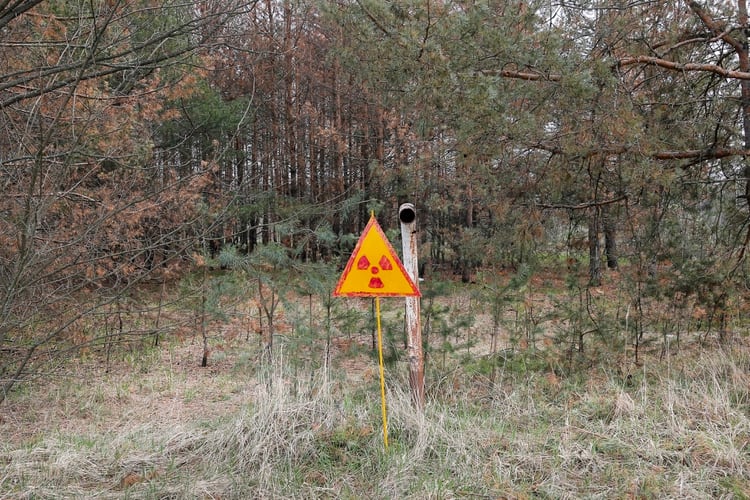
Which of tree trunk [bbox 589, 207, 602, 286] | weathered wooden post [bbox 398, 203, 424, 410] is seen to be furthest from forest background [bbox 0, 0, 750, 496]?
weathered wooden post [bbox 398, 203, 424, 410]

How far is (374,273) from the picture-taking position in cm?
420

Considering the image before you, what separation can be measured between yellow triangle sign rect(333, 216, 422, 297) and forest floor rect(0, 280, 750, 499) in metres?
0.97

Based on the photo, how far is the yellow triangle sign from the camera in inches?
165

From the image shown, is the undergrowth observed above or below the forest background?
below

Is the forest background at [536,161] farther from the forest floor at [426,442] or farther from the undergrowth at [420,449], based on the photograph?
the undergrowth at [420,449]

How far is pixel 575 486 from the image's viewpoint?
3447 mm

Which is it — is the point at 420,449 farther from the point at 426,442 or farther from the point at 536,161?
the point at 536,161

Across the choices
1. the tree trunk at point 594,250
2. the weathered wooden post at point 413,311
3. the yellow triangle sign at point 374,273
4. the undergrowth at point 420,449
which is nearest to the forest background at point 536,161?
the tree trunk at point 594,250

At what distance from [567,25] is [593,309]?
3348 mm

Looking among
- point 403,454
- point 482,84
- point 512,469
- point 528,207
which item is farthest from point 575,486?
point 528,207

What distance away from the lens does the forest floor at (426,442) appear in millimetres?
3486

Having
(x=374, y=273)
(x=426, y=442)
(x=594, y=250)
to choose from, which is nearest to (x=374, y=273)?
(x=374, y=273)

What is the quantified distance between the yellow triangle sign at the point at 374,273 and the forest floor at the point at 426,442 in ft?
3.18

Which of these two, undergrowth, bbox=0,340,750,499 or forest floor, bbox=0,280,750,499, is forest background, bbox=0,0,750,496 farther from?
undergrowth, bbox=0,340,750,499
